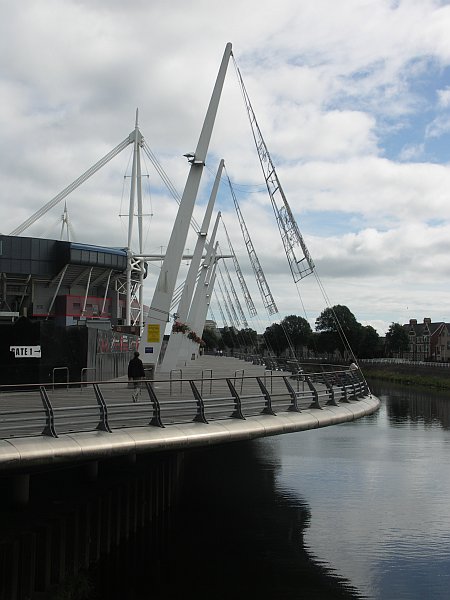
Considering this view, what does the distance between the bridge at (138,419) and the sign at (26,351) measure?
296 cm

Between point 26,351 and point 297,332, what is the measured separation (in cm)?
15420

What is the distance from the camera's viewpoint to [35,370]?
85.1ft

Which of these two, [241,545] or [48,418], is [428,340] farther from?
A: [48,418]

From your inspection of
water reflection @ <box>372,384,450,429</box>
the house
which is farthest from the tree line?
water reflection @ <box>372,384,450,429</box>

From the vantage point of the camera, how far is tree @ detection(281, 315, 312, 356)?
579ft

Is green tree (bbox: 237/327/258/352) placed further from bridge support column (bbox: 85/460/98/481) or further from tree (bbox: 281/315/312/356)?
bridge support column (bbox: 85/460/98/481)

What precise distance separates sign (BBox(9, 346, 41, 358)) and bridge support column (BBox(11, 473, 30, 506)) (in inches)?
437

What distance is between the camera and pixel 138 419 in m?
15.6

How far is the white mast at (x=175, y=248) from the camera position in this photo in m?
28.7

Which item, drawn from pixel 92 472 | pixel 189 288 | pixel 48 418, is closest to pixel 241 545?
pixel 92 472

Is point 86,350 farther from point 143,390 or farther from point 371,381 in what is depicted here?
point 371,381

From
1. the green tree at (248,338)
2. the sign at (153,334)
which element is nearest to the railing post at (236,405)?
the sign at (153,334)

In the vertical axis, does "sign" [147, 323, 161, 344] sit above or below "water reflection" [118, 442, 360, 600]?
above

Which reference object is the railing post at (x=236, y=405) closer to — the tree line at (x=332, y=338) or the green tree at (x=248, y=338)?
the green tree at (x=248, y=338)
